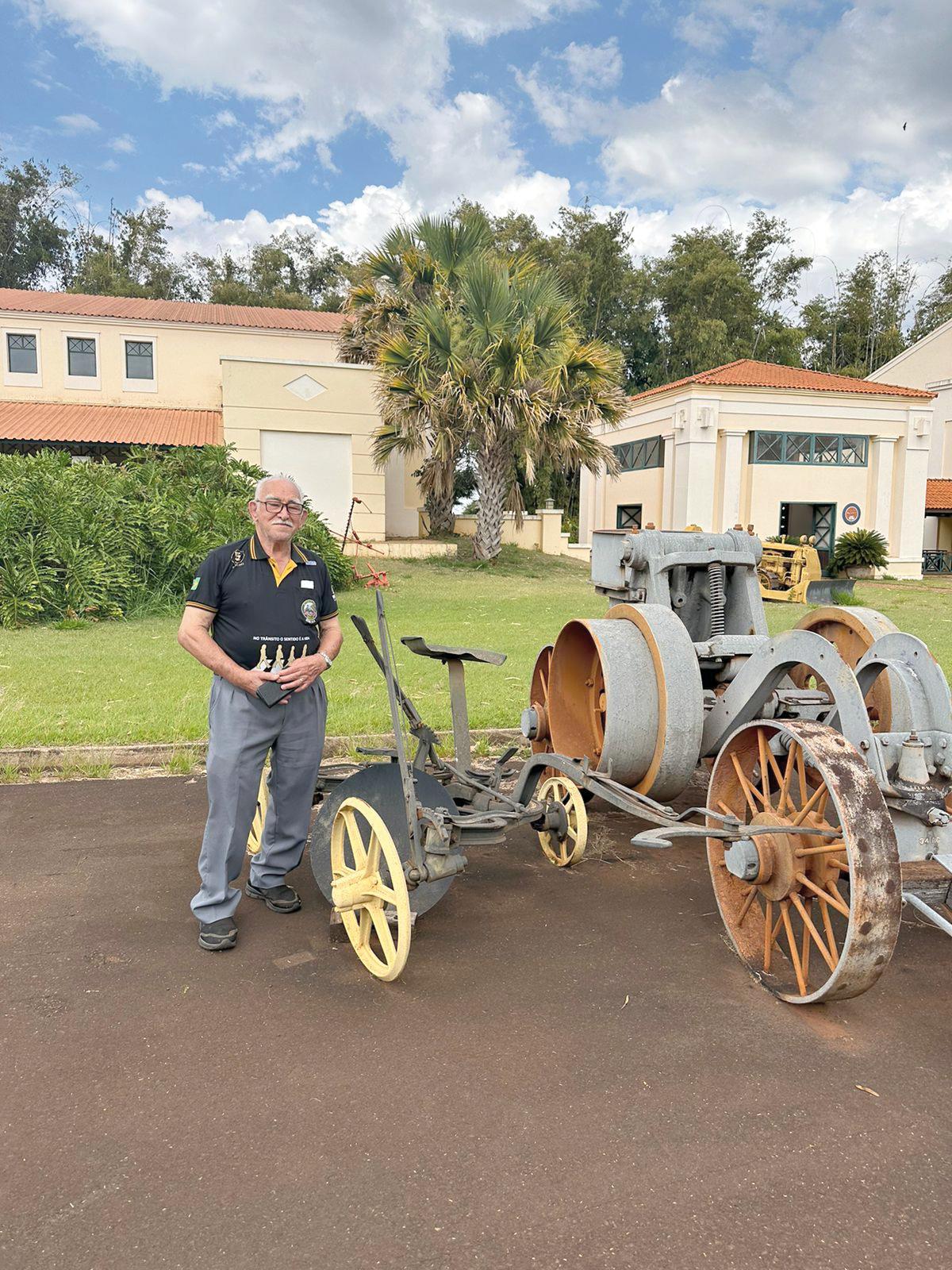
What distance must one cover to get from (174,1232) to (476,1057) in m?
1.07

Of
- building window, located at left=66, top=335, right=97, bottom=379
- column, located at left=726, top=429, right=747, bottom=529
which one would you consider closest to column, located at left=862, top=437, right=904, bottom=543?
column, located at left=726, top=429, right=747, bottom=529

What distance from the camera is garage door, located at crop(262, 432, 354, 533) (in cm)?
2392

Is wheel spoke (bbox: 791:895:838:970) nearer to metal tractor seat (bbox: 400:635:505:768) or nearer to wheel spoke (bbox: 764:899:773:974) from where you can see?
wheel spoke (bbox: 764:899:773:974)

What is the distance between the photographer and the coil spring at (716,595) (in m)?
5.53

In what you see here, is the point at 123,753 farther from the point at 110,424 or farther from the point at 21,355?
the point at 21,355

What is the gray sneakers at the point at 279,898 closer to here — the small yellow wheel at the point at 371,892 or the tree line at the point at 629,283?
the small yellow wheel at the point at 371,892

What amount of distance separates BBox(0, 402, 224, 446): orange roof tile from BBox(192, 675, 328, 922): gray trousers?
816 inches

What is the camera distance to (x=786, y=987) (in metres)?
3.38

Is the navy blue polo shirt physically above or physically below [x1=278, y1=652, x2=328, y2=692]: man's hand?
above

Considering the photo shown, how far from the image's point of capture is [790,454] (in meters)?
26.5

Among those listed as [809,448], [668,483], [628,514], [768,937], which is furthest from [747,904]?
[628,514]

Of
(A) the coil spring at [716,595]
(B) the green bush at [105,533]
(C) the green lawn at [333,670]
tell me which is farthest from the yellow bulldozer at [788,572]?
(A) the coil spring at [716,595]

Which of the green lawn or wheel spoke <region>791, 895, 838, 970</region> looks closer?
wheel spoke <region>791, 895, 838, 970</region>

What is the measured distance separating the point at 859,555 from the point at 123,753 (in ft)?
76.9
